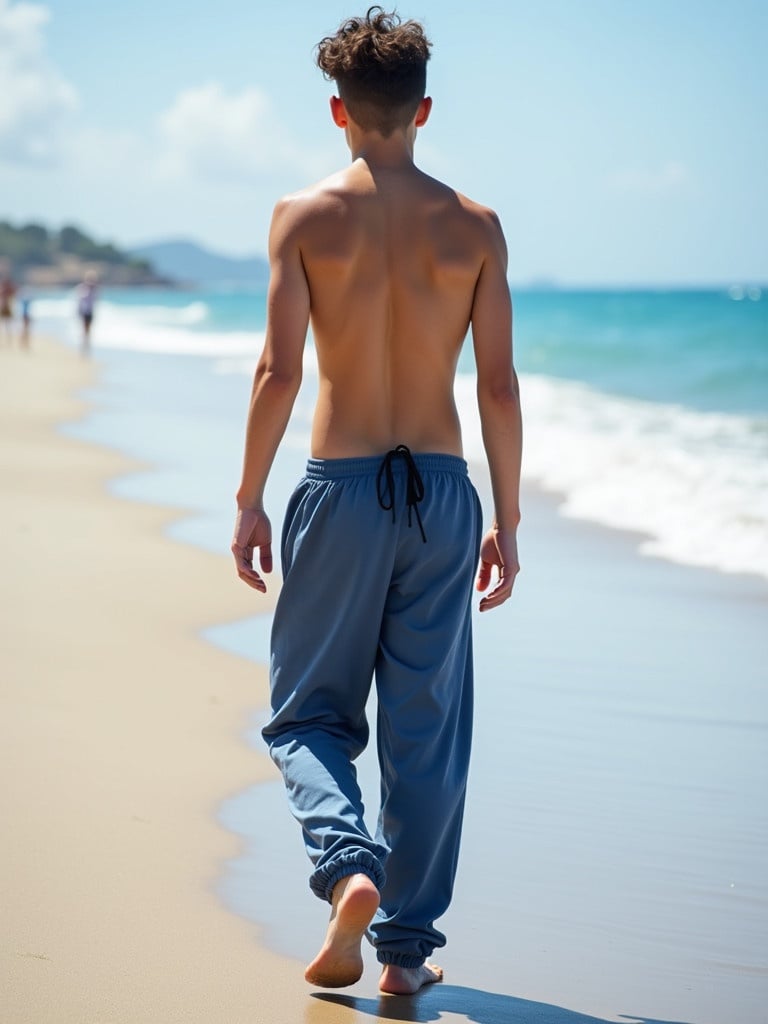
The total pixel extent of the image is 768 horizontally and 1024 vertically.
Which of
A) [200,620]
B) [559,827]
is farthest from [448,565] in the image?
[200,620]

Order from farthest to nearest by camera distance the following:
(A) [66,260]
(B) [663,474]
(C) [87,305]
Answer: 1. (A) [66,260]
2. (C) [87,305]
3. (B) [663,474]

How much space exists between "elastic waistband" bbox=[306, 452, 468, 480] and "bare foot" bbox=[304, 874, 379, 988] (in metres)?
0.81

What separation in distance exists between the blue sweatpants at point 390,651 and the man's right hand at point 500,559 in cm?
11

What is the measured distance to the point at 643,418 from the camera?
16594 mm

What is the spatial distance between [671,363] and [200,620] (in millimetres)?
23010

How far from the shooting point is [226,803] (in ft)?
13.2

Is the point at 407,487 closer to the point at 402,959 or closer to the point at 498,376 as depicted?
the point at 498,376

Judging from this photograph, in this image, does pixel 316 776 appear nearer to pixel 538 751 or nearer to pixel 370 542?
pixel 370 542

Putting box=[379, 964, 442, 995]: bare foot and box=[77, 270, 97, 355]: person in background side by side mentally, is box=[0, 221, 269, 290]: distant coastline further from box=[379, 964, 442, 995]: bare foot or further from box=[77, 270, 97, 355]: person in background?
box=[379, 964, 442, 995]: bare foot

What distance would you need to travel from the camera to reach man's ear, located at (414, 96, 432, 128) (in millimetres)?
3016

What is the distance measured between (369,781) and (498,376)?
5.57ft

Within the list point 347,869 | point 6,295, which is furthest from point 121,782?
point 6,295

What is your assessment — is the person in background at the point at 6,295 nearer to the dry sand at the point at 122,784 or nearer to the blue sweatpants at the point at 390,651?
the dry sand at the point at 122,784

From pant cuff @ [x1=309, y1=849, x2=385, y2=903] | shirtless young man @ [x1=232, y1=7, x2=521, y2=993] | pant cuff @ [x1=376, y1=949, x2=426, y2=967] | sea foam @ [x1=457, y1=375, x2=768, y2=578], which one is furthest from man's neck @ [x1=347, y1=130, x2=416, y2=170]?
sea foam @ [x1=457, y1=375, x2=768, y2=578]
